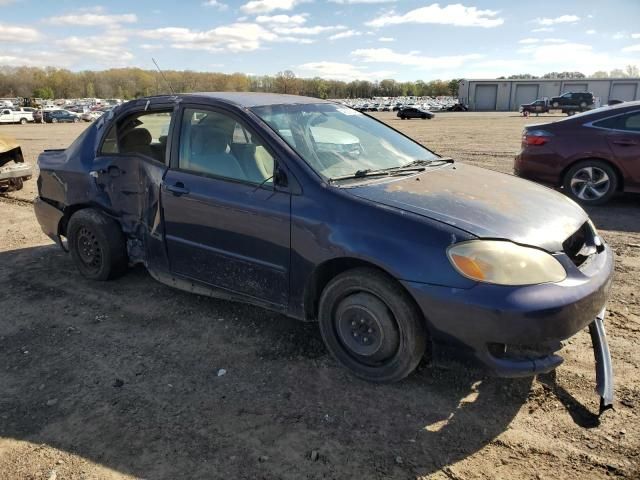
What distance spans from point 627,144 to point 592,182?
68 centimetres

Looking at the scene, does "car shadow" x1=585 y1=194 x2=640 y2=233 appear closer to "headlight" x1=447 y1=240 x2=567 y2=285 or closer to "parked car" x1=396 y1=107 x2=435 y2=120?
"headlight" x1=447 y1=240 x2=567 y2=285

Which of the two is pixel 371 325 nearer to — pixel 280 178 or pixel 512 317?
pixel 512 317

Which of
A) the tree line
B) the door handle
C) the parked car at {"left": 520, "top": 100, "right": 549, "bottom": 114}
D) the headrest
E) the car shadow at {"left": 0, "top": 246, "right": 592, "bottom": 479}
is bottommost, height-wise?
the car shadow at {"left": 0, "top": 246, "right": 592, "bottom": 479}

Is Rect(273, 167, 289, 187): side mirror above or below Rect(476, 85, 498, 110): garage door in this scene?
below

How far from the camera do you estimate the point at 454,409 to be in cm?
280

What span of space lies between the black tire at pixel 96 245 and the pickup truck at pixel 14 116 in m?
45.9

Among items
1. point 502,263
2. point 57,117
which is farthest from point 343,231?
point 57,117

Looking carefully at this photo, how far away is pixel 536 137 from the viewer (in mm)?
7566

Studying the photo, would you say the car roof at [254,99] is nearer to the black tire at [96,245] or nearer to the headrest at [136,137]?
the headrest at [136,137]

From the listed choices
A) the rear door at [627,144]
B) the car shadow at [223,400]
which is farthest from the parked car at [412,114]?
the car shadow at [223,400]

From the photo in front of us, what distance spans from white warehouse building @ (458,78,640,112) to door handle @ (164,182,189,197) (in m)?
80.3

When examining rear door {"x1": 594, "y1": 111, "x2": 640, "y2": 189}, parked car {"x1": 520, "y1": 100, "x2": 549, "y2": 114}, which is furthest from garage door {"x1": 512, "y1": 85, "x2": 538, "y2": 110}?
rear door {"x1": 594, "y1": 111, "x2": 640, "y2": 189}

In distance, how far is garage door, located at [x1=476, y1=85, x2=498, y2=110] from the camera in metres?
79.3

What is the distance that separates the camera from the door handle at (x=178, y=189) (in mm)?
3696
